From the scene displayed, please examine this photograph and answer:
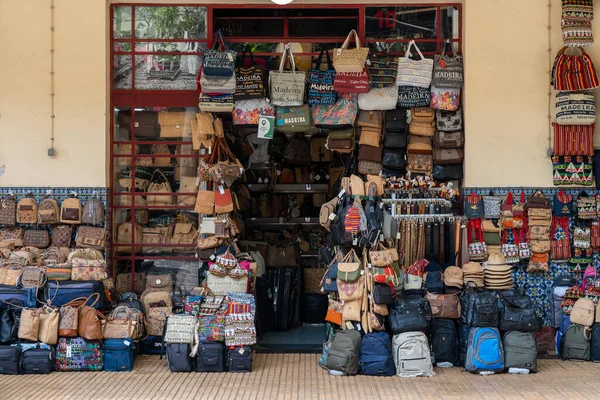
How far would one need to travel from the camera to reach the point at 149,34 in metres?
10.7

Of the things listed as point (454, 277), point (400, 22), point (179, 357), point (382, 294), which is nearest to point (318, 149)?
point (400, 22)

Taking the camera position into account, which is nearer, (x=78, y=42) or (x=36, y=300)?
(x=36, y=300)

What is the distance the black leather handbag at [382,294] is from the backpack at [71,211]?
369 centimetres

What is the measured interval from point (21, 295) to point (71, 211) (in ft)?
4.01

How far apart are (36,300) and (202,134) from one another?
2.72m

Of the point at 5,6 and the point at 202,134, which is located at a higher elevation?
the point at 5,6

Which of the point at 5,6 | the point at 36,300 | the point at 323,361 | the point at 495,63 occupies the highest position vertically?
the point at 5,6

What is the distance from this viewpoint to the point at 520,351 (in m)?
9.44

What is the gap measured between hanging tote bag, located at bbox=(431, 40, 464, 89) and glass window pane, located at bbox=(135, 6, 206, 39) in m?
2.88

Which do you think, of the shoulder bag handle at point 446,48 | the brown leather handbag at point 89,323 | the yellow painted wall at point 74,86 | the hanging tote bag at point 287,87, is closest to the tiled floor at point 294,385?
the brown leather handbag at point 89,323

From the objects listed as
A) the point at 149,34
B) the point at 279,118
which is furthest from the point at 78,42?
the point at 279,118

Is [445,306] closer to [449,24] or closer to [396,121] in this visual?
[396,121]

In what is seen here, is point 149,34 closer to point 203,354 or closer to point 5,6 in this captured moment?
point 5,6

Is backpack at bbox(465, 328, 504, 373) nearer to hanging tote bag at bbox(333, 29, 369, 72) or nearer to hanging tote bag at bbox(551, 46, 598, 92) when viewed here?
hanging tote bag at bbox(551, 46, 598, 92)
